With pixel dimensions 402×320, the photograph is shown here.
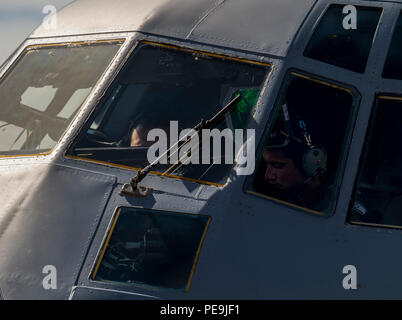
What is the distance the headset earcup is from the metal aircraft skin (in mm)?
146

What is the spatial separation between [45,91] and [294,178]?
8.95 ft

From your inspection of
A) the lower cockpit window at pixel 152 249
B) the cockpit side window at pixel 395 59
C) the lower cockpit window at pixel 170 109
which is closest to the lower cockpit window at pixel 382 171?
the cockpit side window at pixel 395 59

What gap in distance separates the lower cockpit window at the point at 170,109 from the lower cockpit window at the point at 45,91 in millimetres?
297

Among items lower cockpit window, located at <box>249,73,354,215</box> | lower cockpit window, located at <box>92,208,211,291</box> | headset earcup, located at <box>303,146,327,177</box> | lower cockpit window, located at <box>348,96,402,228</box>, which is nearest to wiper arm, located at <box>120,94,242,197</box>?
lower cockpit window, located at <box>92,208,211,291</box>

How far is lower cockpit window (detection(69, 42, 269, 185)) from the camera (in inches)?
290

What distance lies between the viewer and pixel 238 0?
8.42m

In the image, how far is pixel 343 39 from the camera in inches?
315

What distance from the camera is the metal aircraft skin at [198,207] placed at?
22.1 feet

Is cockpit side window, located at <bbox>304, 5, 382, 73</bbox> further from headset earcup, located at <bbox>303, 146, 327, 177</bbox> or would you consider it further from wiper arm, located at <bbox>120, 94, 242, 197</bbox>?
wiper arm, located at <bbox>120, 94, 242, 197</bbox>

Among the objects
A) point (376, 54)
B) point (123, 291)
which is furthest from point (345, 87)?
point (123, 291)

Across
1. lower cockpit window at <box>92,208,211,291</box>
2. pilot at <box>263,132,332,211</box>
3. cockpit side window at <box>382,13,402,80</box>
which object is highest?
cockpit side window at <box>382,13,402,80</box>

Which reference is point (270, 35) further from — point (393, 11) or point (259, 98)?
point (393, 11)

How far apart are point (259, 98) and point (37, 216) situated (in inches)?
88.5

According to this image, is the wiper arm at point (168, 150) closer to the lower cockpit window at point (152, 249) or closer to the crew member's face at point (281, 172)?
the lower cockpit window at point (152, 249)
